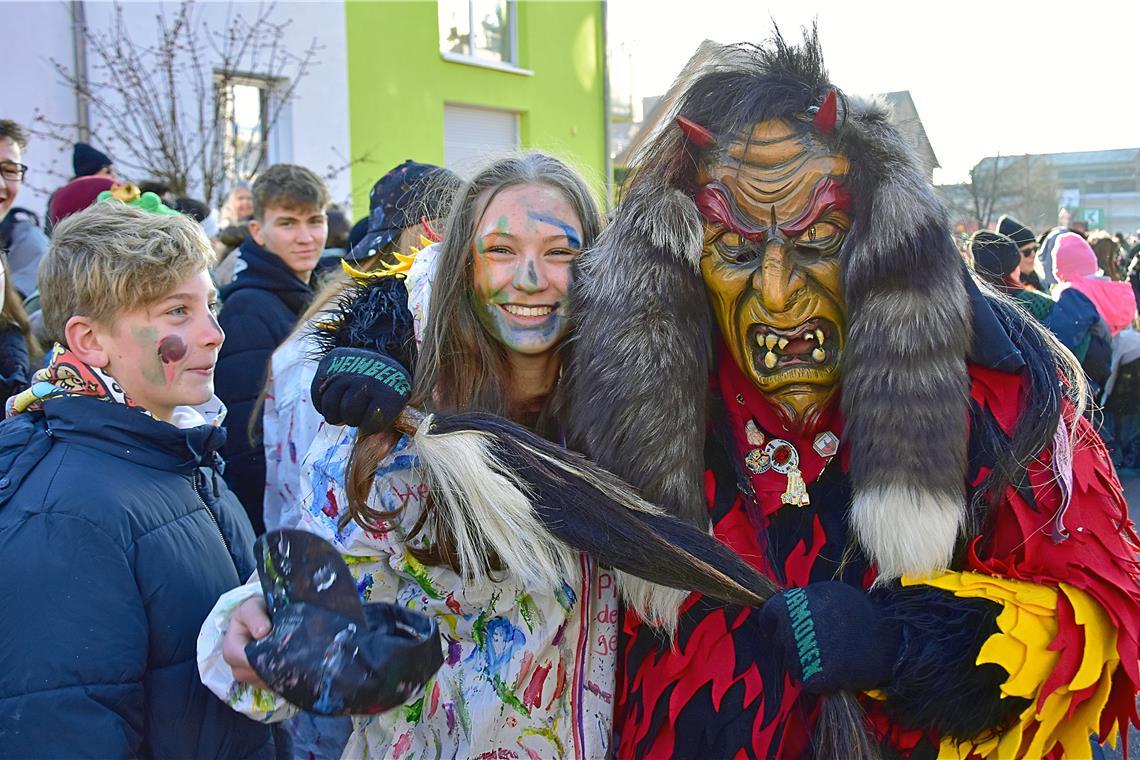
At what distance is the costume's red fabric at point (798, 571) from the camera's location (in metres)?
1.59

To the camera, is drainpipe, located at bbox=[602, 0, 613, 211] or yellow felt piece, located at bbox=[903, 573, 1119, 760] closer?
yellow felt piece, located at bbox=[903, 573, 1119, 760]

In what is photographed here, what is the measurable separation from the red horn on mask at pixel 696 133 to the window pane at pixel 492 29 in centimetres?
1067

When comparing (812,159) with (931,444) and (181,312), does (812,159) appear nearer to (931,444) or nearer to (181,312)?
(931,444)

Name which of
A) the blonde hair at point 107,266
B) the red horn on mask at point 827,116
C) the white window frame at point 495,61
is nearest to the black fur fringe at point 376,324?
the blonde hair at point 107,266

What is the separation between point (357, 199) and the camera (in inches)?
410

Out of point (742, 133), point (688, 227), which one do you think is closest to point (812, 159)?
point (742, 133)

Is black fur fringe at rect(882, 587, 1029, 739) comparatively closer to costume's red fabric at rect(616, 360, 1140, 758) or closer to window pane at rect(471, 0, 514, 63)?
costume's red fabric at rect(616, 360, 1140, 758)

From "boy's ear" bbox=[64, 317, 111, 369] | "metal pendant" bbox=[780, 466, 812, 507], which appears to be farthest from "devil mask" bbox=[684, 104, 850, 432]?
"boy's ear" bbox=[64, 317, 111, 369]

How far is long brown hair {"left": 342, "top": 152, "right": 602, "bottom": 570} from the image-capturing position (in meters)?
1.76

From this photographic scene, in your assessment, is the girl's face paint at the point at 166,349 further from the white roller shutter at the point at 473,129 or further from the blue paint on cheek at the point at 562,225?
the white roller shutter at the point at 473,129

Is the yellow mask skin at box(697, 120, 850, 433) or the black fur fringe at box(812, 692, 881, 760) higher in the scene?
the yellow mask skin at box(697, 120, 850, 433)

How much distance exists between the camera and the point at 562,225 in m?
1.96

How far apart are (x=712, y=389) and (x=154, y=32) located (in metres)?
8.17

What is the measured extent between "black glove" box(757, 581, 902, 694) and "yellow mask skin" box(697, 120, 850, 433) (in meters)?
0.35
